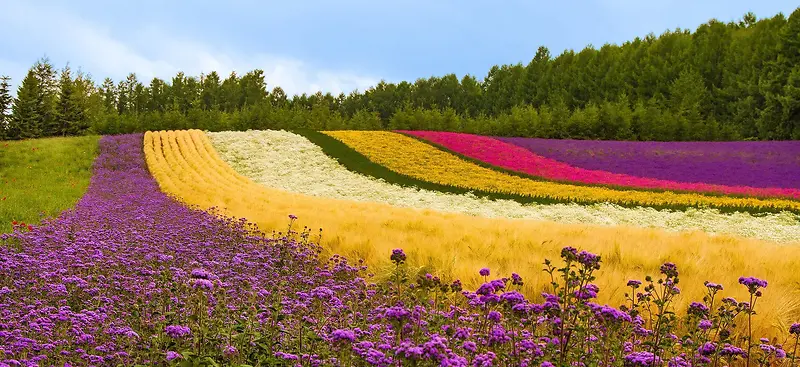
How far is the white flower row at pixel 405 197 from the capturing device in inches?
775

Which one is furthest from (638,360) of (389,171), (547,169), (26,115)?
(26,115)

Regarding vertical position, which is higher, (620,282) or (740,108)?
(740,108)

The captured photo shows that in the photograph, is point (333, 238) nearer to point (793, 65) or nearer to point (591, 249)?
point (591, 249)

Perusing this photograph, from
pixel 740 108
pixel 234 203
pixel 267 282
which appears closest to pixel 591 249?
pixel 267 282

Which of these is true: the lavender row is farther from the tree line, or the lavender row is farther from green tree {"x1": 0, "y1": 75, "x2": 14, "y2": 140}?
green tree {"x1": 0, "y1": 75, "x2": 14, "y2": 140}

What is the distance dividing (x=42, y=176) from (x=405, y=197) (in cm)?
1967

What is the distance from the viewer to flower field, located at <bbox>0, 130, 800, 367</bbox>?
4.25m

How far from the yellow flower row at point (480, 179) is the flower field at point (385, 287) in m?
1.68

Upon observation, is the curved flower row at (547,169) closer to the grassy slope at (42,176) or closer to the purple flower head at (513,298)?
the grassy slope at (42,176)

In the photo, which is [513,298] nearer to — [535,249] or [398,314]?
[398,314]

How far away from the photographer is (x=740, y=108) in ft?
203

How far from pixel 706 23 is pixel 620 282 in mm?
85299

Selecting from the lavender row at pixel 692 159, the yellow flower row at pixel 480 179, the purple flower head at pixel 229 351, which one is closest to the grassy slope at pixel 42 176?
the purple flower head at pixel 229 351

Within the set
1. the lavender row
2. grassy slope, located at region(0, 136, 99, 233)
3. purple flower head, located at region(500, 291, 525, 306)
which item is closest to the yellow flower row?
the lavender row
